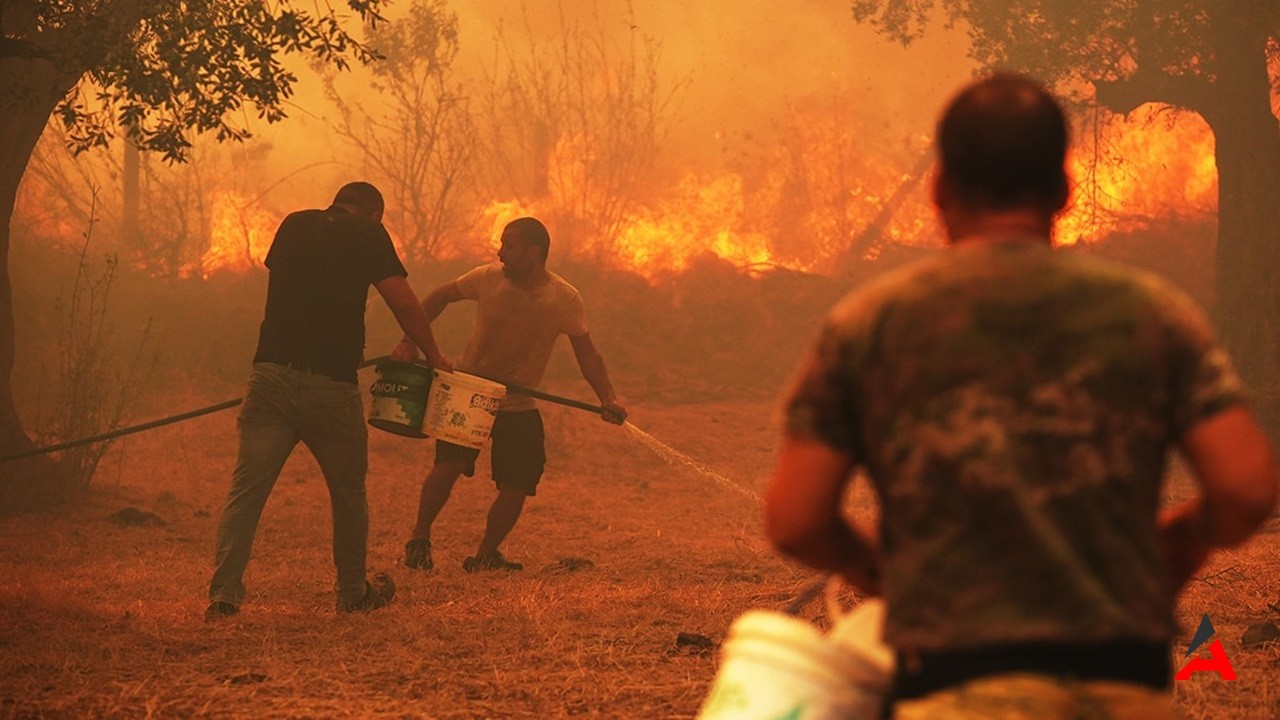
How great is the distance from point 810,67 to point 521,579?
19.8 metres

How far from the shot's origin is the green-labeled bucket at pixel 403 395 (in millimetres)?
7336

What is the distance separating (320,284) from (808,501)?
17.0 ft

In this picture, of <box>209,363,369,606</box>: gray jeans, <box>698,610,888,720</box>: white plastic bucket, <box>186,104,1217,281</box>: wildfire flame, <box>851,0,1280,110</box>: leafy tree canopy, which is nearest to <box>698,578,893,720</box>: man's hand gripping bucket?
<box>698,610,888,720</box>: white plastic bucket

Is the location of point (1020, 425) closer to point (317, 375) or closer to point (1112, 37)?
point (317, 375)

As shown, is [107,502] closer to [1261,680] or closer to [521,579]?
[521,579]

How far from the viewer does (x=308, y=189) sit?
94.9 ft

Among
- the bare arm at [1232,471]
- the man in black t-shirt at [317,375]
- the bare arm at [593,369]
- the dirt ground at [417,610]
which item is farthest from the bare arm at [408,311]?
the bare arm at [1232,471]

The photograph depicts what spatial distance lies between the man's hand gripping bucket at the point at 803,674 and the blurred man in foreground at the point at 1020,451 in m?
0.08

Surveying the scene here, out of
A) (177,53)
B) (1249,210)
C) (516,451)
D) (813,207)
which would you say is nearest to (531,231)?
(516,451)

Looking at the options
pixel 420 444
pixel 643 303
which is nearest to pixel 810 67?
pixel 643 303

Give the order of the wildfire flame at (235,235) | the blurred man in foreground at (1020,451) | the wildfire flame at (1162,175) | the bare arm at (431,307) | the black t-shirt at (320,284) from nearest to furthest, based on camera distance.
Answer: the blurred man in foreground at (1020,451)
the black t-shirt at (320,284)
the bare arm at (431,307)
the wildfire flame at (235,235)
the wildfire flame at (1162,175)


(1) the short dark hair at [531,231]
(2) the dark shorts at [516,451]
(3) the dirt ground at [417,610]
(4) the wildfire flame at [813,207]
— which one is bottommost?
(3) the dirt ground at [417,610]

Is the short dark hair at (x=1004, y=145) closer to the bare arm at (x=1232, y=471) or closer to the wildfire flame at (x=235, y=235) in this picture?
the bare arm at (x=1232, y=471)

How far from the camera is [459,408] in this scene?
294 inches
